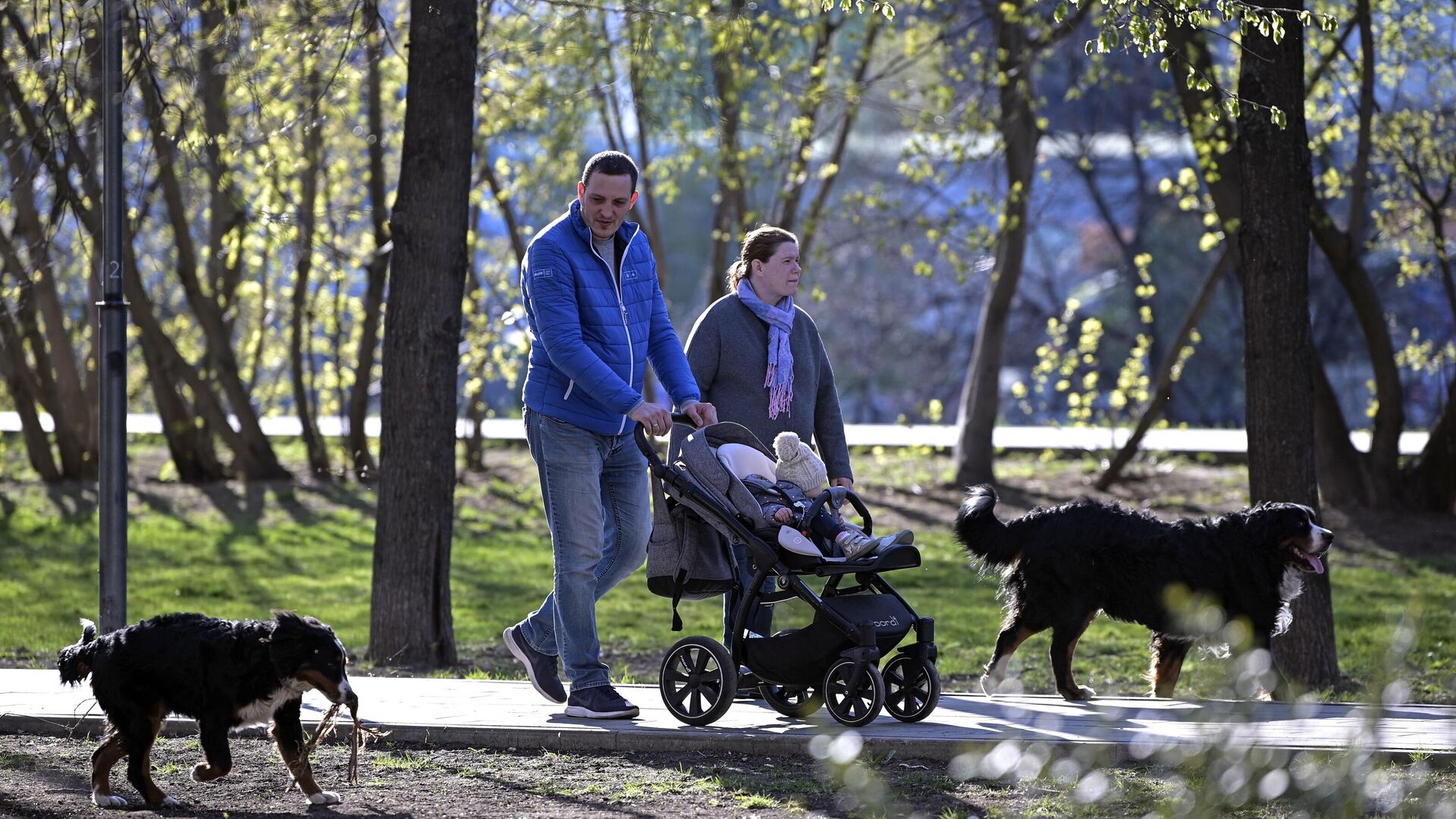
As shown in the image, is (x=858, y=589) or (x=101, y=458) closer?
(x=858, y=589)

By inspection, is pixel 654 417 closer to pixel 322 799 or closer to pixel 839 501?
pixel 839 501

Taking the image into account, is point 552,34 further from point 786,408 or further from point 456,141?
point 786,408

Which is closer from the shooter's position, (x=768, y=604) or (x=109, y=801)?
(x=109, y=801)

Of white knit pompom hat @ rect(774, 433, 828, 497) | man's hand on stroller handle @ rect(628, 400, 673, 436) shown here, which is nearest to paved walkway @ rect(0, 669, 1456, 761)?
white knit pompom hat @ rect(774, 433, 828, 497)

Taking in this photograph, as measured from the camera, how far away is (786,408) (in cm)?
658

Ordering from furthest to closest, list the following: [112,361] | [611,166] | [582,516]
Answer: [112,361] < [582,516] < [611,166]

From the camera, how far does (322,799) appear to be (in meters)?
4.99

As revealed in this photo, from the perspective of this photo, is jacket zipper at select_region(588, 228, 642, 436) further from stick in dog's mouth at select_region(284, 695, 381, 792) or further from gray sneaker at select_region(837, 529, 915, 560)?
stick in dog's mouth at select_region(284, 695, 381, 792)

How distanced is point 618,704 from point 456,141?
3.43 meters

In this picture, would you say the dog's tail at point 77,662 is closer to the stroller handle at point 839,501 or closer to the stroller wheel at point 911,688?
the stroller handle at point 839,501

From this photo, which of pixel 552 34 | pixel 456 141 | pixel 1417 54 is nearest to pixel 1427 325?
pixel 1417 54

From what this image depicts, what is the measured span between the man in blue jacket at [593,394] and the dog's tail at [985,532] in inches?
49.3

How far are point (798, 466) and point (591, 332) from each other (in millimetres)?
966

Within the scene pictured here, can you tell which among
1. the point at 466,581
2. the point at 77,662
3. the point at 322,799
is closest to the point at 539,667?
the point at 322,799
